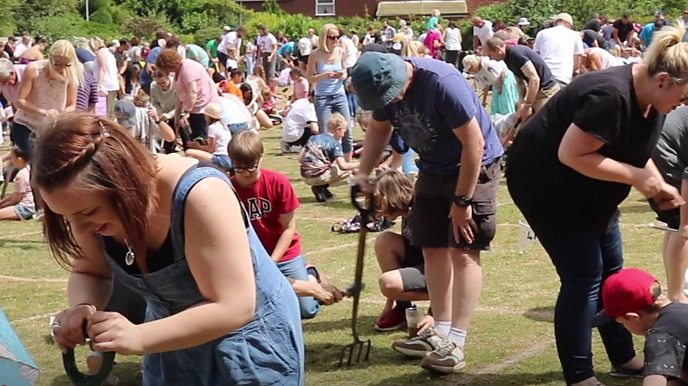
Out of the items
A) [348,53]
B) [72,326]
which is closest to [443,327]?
[72,326]

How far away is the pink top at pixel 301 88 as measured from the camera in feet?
59.1

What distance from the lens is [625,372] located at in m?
5.25

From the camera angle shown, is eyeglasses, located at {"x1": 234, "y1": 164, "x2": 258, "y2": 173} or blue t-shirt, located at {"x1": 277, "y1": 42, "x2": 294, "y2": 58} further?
blue t-shirt, located at {"x1": 277, "y1": 42, "x2": 294, "y2": 58}

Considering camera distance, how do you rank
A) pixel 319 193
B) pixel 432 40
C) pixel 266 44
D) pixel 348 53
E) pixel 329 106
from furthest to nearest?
1. pixel 266 44
2. pixel 432 40
3. pixel 348 53
4. pixel 329 106
5. pixel 319 193

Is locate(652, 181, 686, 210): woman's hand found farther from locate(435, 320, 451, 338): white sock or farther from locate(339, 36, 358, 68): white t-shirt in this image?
locate(339, 36, 358, 68): white t-shirt

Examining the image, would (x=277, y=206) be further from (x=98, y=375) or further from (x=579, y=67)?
(x=579, y=67)

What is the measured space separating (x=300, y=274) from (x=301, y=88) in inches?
484

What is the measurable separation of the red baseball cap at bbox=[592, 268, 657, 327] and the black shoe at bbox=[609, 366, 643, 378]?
1.00 metres

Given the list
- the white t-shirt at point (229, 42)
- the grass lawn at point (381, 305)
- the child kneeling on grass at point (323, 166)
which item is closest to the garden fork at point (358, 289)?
the grass lawn at point (381, 305)

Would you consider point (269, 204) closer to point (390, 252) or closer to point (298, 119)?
point (390, 252)

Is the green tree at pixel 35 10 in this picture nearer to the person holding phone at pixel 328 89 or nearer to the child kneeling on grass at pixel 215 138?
the person holding phone at pixel 328 89

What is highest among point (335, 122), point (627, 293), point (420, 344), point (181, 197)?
point (181, 197)

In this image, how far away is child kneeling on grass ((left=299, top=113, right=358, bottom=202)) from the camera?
38.1ft

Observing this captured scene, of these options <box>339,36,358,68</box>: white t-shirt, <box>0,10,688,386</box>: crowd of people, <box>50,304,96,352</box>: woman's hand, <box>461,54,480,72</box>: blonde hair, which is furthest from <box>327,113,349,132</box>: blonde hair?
<box>50,304,96,352</box>: woman's hand
